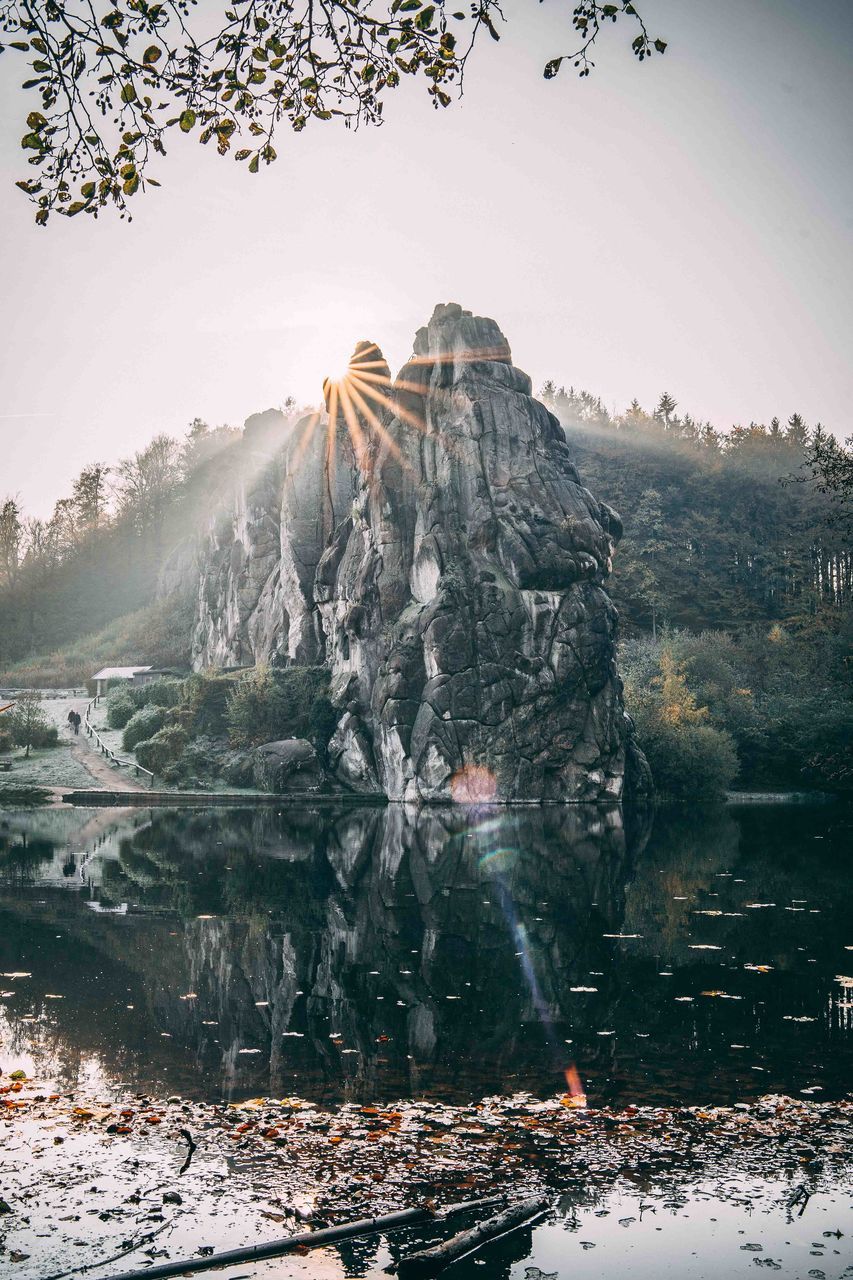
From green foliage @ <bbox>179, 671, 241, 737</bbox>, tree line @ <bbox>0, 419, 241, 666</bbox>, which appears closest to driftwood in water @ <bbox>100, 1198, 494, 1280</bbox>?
green foliage @ <bbox>179, 671, 241, 737</bbox>

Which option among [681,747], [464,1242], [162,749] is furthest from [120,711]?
[464,1242]

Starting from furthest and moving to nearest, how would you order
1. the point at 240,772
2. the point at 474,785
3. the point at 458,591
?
the point at 458,591 → the point at 240,772 → the point at 474,785

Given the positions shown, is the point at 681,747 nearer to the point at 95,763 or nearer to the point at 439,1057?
the point at 95,763

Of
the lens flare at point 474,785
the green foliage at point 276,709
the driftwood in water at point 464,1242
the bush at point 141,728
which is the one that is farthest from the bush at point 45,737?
the driftwood in water at point 464,1242

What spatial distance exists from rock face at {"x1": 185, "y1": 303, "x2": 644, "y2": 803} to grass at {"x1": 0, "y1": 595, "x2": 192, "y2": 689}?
25.0 metres

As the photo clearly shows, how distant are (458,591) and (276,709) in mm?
13856

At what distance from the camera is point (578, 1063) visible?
34.5 ft

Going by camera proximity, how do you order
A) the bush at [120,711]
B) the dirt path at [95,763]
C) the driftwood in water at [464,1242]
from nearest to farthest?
the driftwood in water at [464,1242] < the dirt path at [95,763] < the bush at [120,711]

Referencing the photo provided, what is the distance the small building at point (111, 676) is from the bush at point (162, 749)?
27.8 m

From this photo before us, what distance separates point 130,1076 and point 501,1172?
4.10 m

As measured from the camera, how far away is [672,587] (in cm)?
10544

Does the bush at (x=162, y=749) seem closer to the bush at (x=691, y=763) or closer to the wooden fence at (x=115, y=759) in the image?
the wooden fence at (x=115, y=759)

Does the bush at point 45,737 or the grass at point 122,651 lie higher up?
the grass at point 122,651

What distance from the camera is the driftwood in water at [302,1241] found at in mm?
5992
